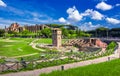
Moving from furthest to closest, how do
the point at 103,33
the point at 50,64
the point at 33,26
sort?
the point at 33,26 → the point at 103,33 → the point at 50,64

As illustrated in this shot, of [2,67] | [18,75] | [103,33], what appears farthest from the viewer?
[103,33]

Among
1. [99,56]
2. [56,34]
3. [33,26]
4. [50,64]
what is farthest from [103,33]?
[50,64]

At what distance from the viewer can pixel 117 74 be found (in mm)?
19938

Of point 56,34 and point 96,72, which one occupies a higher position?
point 56,34

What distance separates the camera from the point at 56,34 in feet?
202

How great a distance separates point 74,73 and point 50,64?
8031mm

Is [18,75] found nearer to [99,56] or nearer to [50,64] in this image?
[50,64]

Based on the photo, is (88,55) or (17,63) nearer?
(17,63)

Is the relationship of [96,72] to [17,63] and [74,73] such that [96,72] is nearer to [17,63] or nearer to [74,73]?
[74,73]

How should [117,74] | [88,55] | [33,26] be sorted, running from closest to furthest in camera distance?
[117,74], [88,55], [33,26]

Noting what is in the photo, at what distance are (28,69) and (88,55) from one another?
1352 centimetres

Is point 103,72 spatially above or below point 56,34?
below

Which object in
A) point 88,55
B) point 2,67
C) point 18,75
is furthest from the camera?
point 88,55

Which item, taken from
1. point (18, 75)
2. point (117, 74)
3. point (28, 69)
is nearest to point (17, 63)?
point (28, 69)
